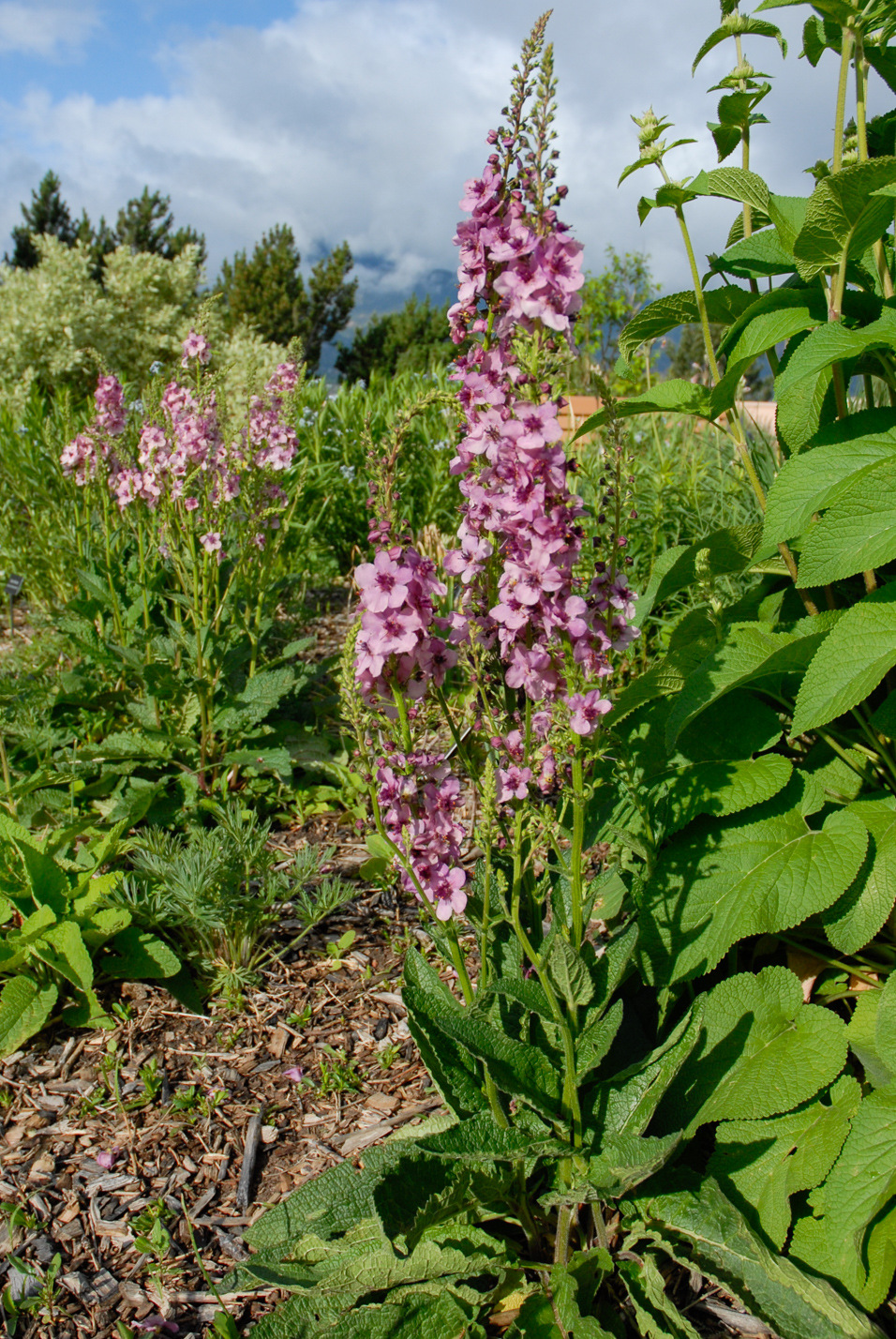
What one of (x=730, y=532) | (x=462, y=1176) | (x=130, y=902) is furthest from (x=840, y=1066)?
(x=130, y=902)

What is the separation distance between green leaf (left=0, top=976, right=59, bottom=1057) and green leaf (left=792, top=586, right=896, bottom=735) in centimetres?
181

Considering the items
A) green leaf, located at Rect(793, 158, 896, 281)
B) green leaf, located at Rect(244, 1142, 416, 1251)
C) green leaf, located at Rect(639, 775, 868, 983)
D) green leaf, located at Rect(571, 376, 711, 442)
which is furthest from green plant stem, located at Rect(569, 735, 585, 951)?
Result: green leaf, located at Rect(793, 158, 896, 281)

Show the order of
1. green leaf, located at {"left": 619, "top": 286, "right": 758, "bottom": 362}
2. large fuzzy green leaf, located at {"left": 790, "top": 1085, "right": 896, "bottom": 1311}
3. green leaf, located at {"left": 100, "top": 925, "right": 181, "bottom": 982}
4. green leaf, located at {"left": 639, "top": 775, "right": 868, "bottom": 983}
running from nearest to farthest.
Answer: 1. large fuzzy green leaf, located at {"left": 790, "top": 1085, "right": 896, "bottom": 1311}
2. green leaf, located at {"left": 639, "top": 775, "right": 868, "bottom": 983}
3. green leaf, located at {"left": 619, "top": 286, "right": 758, "bottom": 362}
4. green leaf, located at {"left": 100, "top": 925, "right": 181, "bottom": 982}

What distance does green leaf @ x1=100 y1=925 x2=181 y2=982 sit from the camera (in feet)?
7.13

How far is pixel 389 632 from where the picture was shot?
134 cm

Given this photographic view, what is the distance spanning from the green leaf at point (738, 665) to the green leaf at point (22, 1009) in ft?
5.23

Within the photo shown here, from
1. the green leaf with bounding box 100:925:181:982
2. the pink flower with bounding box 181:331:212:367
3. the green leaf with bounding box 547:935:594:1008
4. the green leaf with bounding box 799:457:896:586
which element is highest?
the pink flower with bounding box 181:331:212:367

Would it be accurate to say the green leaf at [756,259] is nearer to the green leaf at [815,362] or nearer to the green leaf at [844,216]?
the green leaf at [844,216]

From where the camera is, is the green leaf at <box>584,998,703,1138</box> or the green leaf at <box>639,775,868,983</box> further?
the green leaf at <box>639,775,868,983</box>

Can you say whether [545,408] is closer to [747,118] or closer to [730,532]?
[730,532]

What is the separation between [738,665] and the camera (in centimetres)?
163

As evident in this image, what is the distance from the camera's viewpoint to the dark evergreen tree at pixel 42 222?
28.9 meters

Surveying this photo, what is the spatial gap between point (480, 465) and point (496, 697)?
0.43 m

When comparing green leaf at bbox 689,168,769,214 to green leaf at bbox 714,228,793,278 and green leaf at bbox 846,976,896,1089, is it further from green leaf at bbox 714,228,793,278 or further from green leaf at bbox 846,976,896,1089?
green leaf at bbox 846,976,896,1089
